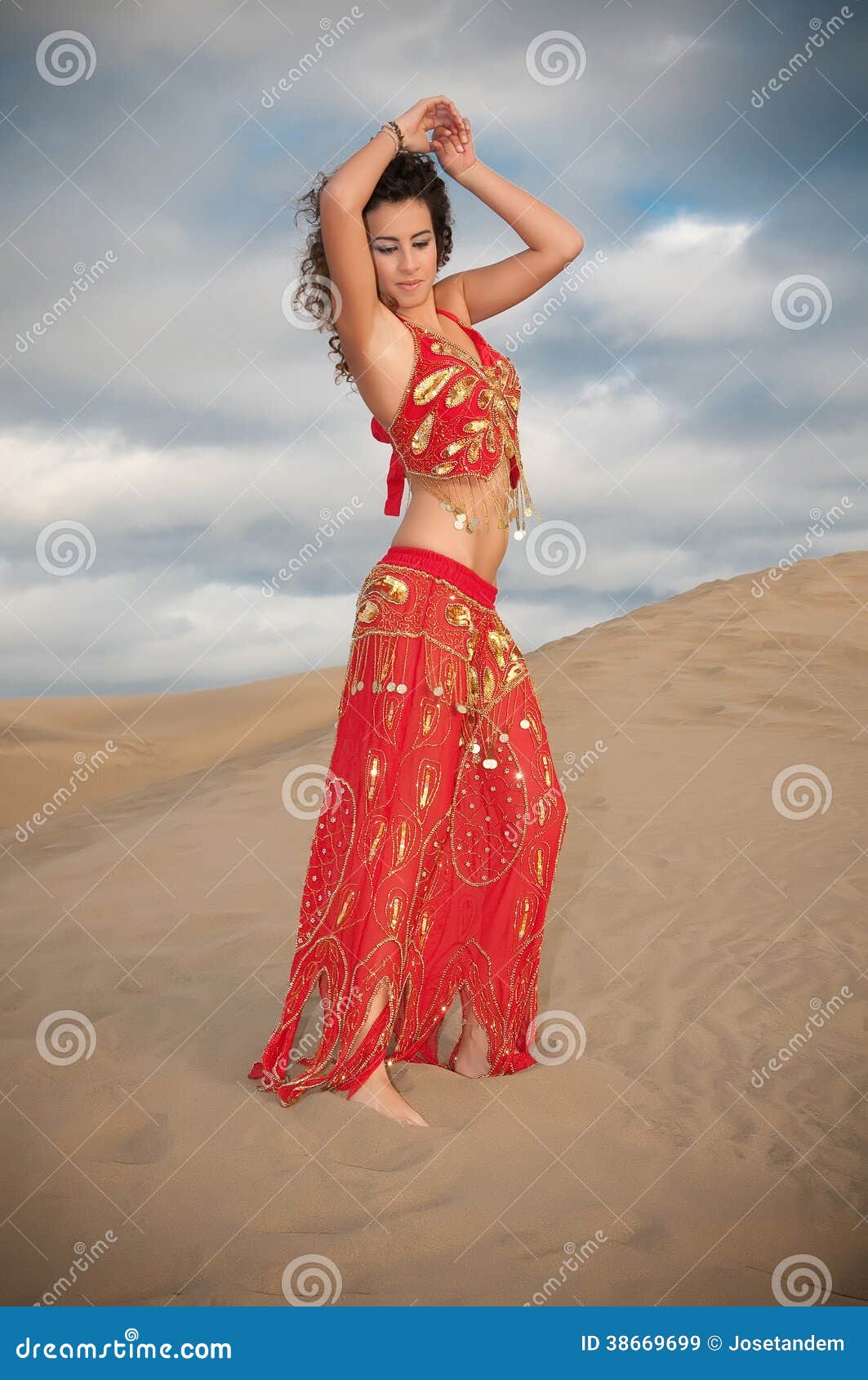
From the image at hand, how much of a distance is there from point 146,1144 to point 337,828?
1.07 m

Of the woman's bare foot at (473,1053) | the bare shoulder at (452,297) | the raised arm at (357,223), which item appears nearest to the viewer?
the raised arm at (357,223)

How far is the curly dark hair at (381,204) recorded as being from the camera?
338 cm

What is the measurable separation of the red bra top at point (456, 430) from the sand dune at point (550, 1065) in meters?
1.84

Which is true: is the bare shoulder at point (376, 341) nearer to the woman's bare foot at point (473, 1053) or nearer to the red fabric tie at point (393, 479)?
the red fabric tie at point (393, 479)

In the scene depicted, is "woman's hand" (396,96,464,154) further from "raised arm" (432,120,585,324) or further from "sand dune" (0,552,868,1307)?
"sand dune" (0,552,868,1307)

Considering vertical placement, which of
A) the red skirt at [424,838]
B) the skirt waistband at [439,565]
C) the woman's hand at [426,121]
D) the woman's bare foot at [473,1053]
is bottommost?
the woman's bare foot at [473,1053]

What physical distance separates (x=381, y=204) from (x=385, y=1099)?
2668mm

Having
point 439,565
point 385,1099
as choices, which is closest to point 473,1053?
point 385,1099

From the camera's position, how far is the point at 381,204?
3359 mm

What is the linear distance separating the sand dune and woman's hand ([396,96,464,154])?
286cm

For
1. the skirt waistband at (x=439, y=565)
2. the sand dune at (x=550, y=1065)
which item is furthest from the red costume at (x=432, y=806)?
the sand dune at (x=550, y=1065)

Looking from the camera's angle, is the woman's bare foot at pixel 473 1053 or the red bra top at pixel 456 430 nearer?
the red bra top at pixel 456 430

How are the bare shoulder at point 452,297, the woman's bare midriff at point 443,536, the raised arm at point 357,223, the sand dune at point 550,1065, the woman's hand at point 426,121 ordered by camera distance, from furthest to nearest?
1. the bare shoulder at point 452,297
2. the woman's bare midriff at point 443,536
3. the woman's hand at point 426,121
4. the raised arm at point 357,223
5. the sand dune at point 550,1065

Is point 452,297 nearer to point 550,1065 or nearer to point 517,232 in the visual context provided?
point 517,232
